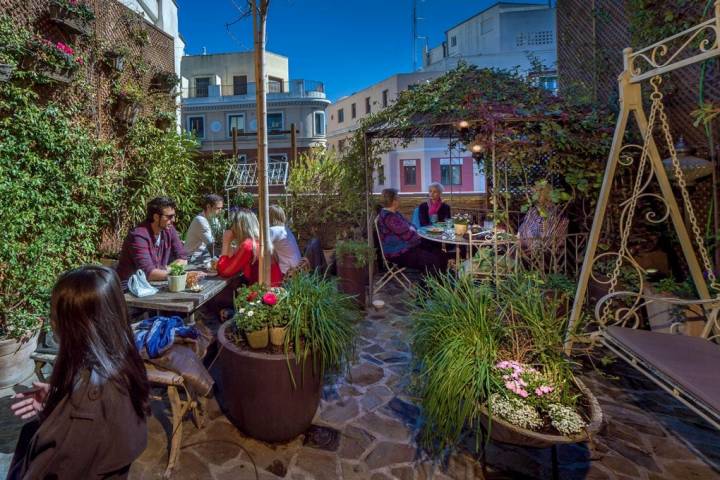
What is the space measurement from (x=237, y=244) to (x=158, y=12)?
1090cm

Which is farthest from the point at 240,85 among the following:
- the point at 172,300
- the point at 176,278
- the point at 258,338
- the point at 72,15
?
the point at 258,338

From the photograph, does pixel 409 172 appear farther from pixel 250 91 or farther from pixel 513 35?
pixel 250 91

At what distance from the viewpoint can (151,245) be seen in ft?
12.7

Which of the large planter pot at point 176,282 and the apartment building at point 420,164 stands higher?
the apartment building at point 420,164

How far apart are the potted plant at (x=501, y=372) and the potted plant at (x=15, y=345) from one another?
3.55 m

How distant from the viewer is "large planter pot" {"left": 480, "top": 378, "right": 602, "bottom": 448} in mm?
1793

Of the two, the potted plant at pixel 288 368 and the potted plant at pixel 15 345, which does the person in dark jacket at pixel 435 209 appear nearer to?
the potted plant at pixel 288 368

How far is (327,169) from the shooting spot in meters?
7.96

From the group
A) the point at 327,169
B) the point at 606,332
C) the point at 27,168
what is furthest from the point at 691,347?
the point at 327,169

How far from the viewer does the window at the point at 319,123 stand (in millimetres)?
29703

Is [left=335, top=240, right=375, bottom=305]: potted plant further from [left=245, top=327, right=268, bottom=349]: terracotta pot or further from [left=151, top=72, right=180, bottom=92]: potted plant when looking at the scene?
[left=151, top=72, right=180, bottom=92]: potted plant

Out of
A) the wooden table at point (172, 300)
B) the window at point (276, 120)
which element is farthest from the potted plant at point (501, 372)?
the window at point (276, 120)

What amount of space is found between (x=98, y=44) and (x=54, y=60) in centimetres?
138

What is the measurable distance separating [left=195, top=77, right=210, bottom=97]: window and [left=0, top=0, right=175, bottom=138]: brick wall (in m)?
24.1
